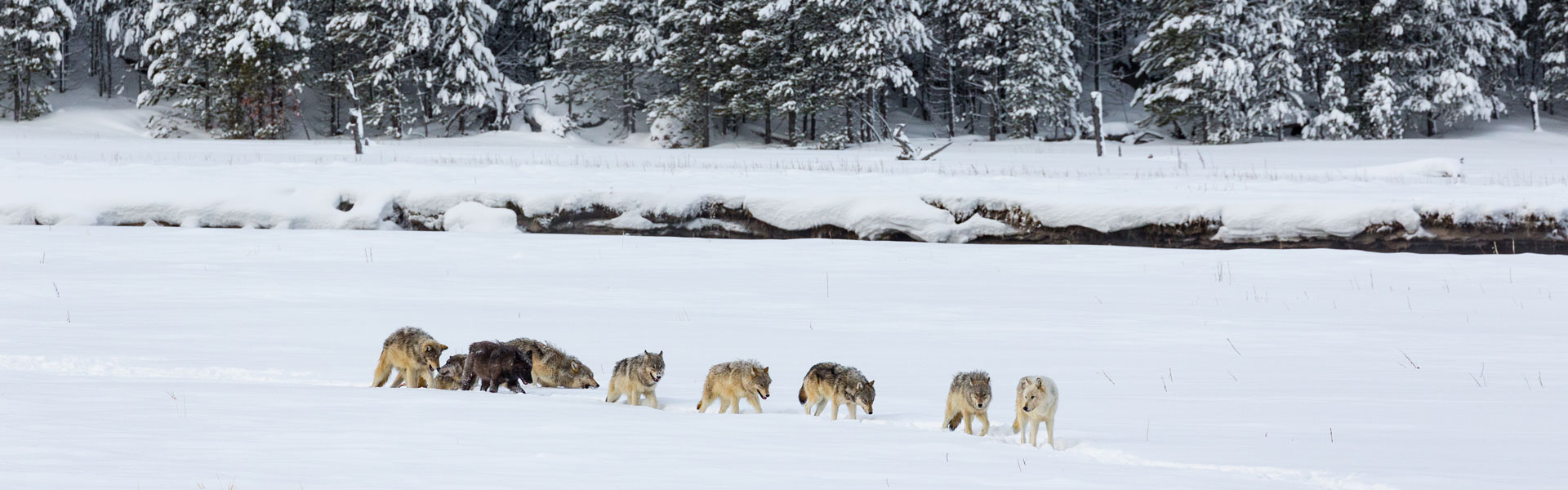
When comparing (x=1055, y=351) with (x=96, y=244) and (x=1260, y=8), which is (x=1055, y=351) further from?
(x=1260, y=8)

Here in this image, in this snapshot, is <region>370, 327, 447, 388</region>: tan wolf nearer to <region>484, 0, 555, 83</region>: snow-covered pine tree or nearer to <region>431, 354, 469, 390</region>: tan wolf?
<region>431, 354, 469, 390</region>: tan wolf

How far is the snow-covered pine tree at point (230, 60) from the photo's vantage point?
39.9m

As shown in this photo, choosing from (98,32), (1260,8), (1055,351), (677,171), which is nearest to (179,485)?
(1055,351)

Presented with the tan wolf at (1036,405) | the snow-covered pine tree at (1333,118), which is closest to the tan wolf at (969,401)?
the tan wolf at (1036,405)

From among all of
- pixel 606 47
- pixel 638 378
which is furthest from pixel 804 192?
pixel 606 47

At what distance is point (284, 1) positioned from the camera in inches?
1609

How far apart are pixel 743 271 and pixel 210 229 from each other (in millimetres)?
8507

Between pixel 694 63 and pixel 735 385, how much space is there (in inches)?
1445

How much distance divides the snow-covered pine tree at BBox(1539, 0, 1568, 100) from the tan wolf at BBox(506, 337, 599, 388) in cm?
4571

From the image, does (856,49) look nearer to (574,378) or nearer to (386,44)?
(386,44)

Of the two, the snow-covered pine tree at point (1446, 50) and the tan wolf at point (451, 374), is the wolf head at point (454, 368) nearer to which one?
the tan wolf at point (451, 374)

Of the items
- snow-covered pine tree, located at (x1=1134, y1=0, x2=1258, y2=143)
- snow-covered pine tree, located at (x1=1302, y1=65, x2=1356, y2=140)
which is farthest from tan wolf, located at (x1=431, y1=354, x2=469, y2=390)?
snow-covered pine tree, located at (x1=1302, y1=65, x2=1356, y2=140)

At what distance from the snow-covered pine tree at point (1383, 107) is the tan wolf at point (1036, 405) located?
39.7 m

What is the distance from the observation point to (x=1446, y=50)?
40.2m
